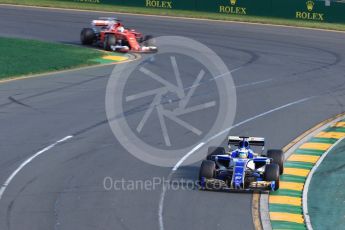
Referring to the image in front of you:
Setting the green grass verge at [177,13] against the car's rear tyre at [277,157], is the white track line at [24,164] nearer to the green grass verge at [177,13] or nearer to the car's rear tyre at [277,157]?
the car's rear tyre at [277,157]

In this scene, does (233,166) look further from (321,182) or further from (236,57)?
(236,57)

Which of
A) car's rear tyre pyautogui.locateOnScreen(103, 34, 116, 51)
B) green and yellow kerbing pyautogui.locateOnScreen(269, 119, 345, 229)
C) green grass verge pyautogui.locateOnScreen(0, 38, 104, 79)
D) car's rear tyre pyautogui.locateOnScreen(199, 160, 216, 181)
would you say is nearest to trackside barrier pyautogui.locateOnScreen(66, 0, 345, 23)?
car's rear tyre pyautogui.locateOnScreen(103, 34, 116, 51)

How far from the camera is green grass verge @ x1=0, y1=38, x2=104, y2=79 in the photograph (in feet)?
121

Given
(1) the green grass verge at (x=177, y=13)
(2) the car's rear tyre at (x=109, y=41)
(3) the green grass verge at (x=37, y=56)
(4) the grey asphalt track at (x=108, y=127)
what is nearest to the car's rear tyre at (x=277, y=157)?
(4) the grey asphalt track at (x=108, y=127)

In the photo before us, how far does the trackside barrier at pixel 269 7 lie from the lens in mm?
56531

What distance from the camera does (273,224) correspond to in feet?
61.1

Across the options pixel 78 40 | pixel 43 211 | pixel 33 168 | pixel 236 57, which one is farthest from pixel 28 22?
pixel 43 211

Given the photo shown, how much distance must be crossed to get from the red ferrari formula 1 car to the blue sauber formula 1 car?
2109 centimetres

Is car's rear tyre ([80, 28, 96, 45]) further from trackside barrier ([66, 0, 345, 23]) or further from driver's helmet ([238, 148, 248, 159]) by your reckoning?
driver's helmet ([238, 148, 248, 159])

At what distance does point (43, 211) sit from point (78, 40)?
2919 cm

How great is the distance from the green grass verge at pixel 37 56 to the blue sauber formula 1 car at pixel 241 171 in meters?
15.8

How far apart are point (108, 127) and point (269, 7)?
3251cm

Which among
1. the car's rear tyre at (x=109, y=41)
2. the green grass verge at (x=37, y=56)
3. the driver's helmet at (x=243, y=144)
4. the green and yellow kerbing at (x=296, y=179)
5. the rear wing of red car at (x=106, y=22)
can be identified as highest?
Answer: the rear wing of red car at (x=106, y=22)

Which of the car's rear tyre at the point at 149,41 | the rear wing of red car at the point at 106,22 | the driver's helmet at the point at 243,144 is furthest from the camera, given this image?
the rear wing of red car at the point at 106,22
